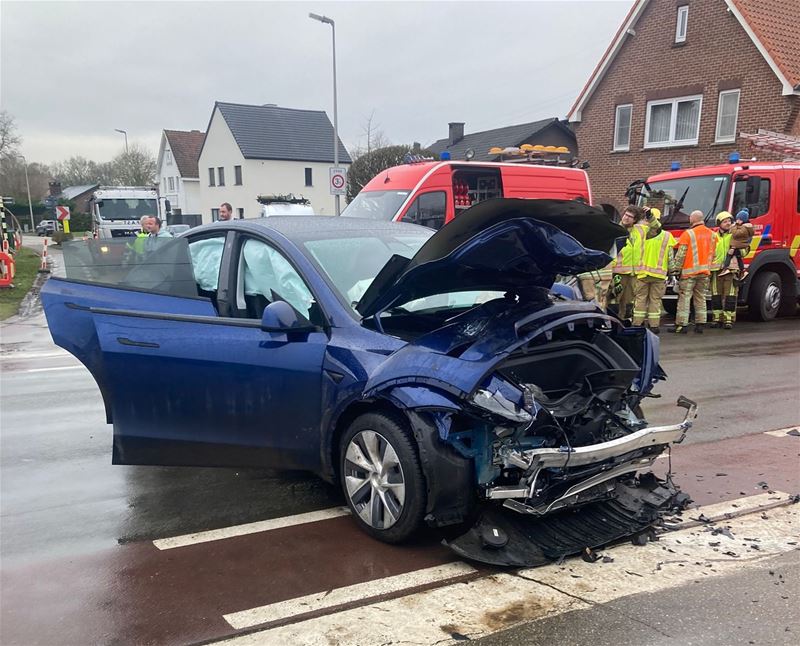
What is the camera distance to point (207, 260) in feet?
15.4

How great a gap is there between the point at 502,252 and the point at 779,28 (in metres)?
19.6

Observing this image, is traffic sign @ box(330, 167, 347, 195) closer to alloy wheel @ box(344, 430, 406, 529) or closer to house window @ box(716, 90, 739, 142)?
house window @ box(716, 90, 739, 142)

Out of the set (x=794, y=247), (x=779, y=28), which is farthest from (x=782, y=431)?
(x=779, y=28)

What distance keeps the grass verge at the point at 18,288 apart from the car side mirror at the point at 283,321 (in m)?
12.1

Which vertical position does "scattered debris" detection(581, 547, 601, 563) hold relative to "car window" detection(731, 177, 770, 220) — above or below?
below

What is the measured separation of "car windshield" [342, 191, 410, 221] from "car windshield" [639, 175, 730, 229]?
4.57 m

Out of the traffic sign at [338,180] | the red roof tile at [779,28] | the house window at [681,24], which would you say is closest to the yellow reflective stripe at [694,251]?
the red roof tile at [779,28]

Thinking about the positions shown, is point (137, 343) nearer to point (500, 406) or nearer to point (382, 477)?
point (382, 477)

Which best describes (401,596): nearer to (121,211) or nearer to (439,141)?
(121,211)

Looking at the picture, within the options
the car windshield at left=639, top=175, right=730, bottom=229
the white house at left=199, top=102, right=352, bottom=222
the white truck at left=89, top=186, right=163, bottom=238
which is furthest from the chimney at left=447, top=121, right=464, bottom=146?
the car windshield at left=639, top=175, right=730, bottom=229

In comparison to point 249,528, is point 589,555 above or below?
above

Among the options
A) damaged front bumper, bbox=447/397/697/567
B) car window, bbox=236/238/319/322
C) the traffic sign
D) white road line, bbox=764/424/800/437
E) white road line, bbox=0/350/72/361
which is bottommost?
white road line, bbox=0/350/72/361

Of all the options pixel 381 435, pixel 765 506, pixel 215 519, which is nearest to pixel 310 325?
pixel 381 435

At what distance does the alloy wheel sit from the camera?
3338 millimetres
